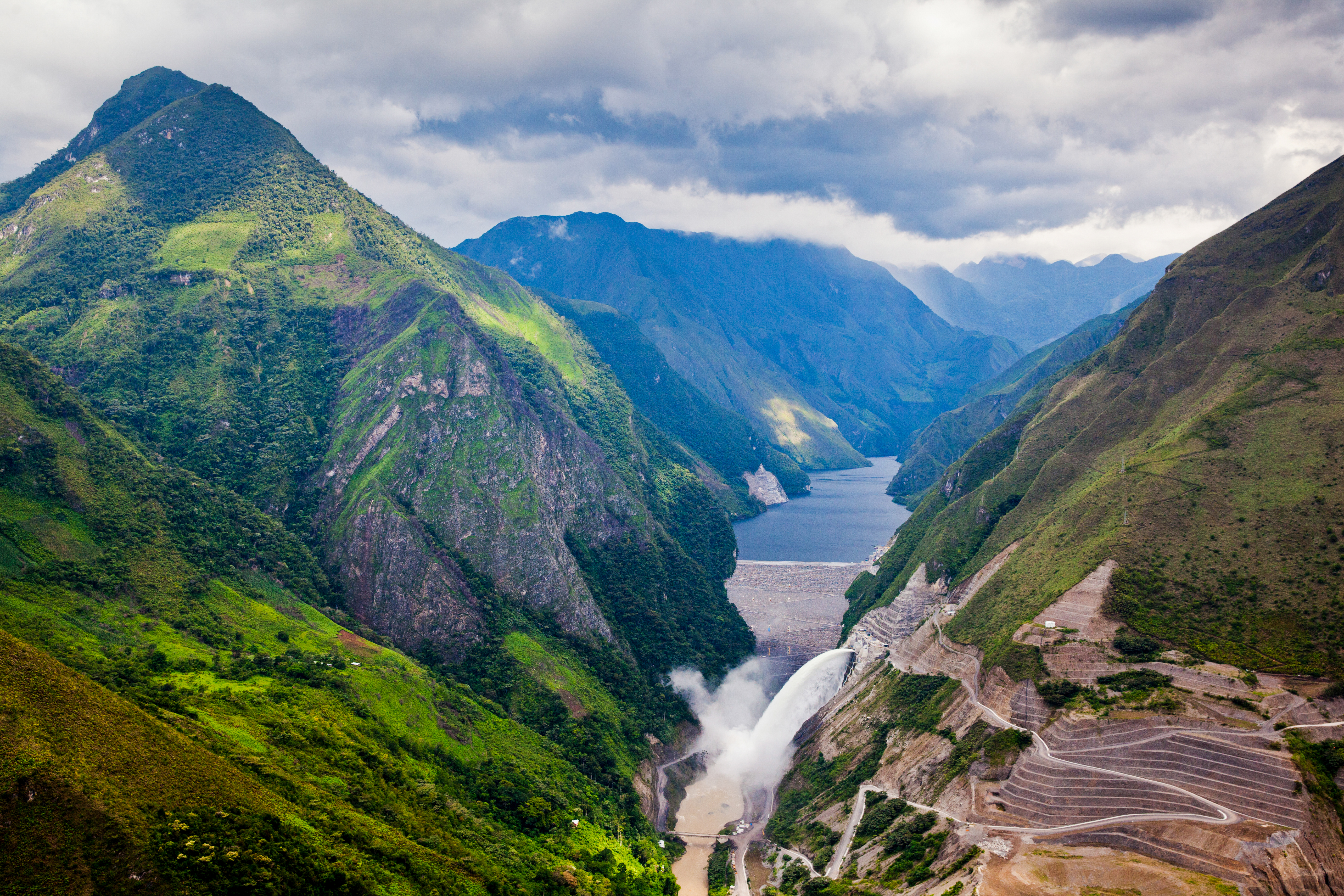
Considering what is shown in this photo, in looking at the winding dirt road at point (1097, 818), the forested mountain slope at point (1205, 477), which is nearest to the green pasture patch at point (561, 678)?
the winding dirt road at point (1097, 818)

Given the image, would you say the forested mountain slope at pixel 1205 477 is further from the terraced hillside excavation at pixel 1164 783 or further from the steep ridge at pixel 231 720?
the steep ridge at pixel 231 720

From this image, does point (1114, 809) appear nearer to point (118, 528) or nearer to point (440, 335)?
point (118, 528)

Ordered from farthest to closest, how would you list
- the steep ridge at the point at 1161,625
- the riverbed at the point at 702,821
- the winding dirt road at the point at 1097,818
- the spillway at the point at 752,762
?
the spillway at the point at 752,762 → the riverbed at the point at 702,821 → the steep ridge at the point at 1161,625 → the winding dirt road at the point at 1097,818

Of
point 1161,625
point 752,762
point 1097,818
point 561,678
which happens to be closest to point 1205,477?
point 1161,625

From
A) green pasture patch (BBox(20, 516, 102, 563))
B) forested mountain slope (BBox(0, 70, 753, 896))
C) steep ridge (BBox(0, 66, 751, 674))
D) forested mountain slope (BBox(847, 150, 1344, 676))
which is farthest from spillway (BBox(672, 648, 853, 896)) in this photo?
green pasture patch (BBox(20, 516, 102, 563))

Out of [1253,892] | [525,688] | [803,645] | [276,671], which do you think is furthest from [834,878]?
[803,645]

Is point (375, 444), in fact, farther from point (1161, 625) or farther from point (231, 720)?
point (1161, 625)

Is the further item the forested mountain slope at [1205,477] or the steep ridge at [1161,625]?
the forested mountain slope at [1205,477]

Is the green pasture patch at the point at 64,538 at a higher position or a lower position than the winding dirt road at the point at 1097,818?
higher

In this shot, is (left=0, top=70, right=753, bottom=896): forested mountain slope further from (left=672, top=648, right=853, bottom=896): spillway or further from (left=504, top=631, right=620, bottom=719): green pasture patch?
(left=672, top=648, right=853, bottom=896): spillway
